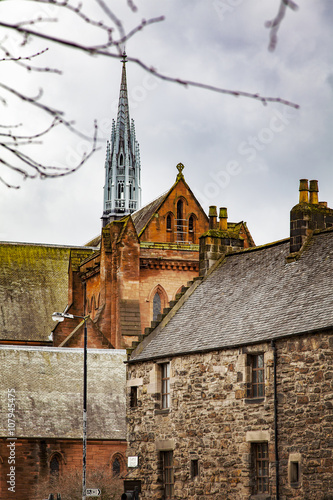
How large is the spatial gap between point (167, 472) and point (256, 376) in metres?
5.85

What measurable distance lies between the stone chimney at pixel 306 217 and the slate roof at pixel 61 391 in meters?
18.2

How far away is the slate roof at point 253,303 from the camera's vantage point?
26422 mm

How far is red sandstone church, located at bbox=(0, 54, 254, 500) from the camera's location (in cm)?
4347

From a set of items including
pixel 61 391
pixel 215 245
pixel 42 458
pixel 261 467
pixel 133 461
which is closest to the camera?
pixel 261 467

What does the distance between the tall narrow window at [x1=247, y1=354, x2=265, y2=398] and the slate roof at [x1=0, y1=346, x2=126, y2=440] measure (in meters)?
19.1

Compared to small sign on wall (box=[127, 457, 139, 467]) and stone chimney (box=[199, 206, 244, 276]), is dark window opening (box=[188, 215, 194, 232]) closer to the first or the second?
stone chimney (box=[199, 206, 244, 276])

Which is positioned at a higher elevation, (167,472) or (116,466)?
(167,472)

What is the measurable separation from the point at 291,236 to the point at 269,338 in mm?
6387

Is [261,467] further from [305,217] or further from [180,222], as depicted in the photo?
[180,222]

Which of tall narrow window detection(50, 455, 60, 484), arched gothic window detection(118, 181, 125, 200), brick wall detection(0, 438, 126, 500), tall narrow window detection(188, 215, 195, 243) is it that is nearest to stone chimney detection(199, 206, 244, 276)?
brick wall detection(0, 438, 126, 500)

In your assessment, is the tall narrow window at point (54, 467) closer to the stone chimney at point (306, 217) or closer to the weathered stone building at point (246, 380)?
the weathered stone building at point (246, 380)

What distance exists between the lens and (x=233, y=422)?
27.2m

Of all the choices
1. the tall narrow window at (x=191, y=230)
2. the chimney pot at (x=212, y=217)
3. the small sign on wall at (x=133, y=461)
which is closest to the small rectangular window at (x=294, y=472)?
the small sign on wall at (x=133, y=461)

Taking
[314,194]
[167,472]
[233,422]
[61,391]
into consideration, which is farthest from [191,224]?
[233,422]
